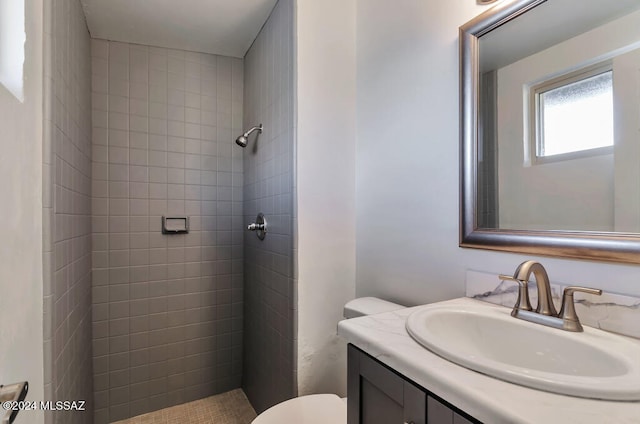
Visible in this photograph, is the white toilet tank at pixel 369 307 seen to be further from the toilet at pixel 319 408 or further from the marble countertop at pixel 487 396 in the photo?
the marble countertop at pixel 487 396

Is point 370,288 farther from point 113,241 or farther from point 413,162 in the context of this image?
point 113,241

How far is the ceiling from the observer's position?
63.7 inches

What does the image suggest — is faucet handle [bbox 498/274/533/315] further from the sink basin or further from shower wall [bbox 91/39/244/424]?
shower wall [bbox 91/39/244/424]

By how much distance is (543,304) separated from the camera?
77cm

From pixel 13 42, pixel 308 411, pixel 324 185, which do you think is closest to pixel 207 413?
pixel 308 411

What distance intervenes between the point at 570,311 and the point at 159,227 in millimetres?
2092

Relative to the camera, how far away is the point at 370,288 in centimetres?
148

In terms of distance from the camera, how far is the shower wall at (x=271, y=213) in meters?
1.48

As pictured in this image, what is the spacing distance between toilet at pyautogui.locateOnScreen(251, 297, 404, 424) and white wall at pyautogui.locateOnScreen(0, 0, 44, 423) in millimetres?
782

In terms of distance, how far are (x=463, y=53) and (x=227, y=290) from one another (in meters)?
1.96

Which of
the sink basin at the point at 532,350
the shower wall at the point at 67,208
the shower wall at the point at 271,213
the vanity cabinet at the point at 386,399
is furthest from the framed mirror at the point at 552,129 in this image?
the shower wall at the point at 67,208

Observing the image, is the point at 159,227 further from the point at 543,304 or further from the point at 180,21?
the point at 543,304

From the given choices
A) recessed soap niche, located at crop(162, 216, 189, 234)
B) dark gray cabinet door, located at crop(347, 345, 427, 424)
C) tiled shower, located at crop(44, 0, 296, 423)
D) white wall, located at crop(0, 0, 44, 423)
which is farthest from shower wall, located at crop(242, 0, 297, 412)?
white wall, located at crop(0, 0, 44, 423)

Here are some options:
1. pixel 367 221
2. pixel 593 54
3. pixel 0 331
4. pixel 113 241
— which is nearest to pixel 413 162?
pixel 367 221
